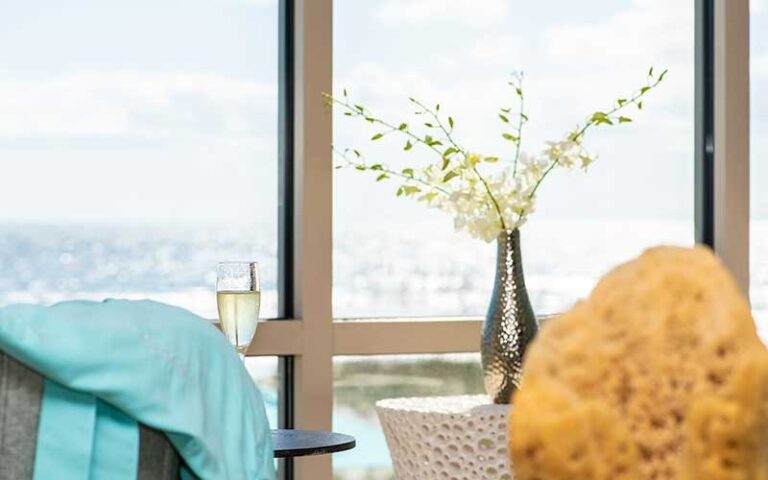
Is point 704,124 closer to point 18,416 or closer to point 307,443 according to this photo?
point 307,443

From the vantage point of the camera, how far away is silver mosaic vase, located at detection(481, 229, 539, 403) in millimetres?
2643

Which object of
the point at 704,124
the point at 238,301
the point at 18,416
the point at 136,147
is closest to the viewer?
the point at 18,416

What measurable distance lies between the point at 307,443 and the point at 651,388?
185cm

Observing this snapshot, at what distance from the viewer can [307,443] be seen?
7.08ft

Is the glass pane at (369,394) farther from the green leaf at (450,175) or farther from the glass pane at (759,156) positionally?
the glass pane at (759,156)

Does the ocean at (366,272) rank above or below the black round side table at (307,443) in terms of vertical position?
above

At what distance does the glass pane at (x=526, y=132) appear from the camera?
356cm

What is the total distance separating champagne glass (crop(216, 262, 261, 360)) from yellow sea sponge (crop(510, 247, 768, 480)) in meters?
1.99

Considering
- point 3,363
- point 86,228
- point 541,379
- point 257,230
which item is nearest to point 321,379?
point 257,230

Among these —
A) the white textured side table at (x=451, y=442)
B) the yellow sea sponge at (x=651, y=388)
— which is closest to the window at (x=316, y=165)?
the white textured side table at (x=451, y=442)

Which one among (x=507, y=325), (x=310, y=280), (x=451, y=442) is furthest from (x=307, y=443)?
(x=310, y=280)

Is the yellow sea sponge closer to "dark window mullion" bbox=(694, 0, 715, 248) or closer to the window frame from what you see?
the window frame

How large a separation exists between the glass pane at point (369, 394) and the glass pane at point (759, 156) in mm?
1112

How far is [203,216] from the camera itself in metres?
3.40
